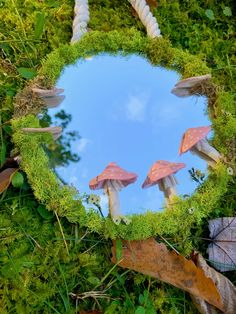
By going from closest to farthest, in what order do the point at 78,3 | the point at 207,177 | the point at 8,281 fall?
the point at 8,281, the point at 207,177, the point at 78,3

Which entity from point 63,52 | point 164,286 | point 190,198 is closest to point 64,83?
point 63,52

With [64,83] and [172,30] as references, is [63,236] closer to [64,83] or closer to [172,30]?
[64,83]

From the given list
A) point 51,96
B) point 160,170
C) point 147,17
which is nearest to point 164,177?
point 160,170

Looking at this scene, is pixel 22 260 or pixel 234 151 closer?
pixel 22 260

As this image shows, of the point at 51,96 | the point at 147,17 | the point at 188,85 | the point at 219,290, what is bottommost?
the point at 219,290

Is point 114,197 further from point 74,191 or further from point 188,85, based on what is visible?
point 188,85

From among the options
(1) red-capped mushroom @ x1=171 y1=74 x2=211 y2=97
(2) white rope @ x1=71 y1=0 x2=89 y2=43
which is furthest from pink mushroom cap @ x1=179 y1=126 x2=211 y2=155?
(2) white rope @ x1=71 y1=0 x2=89 y2=43

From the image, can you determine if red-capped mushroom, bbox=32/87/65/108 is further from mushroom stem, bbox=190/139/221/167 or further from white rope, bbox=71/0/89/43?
mushroom stem, bbox=190/139/221/167
